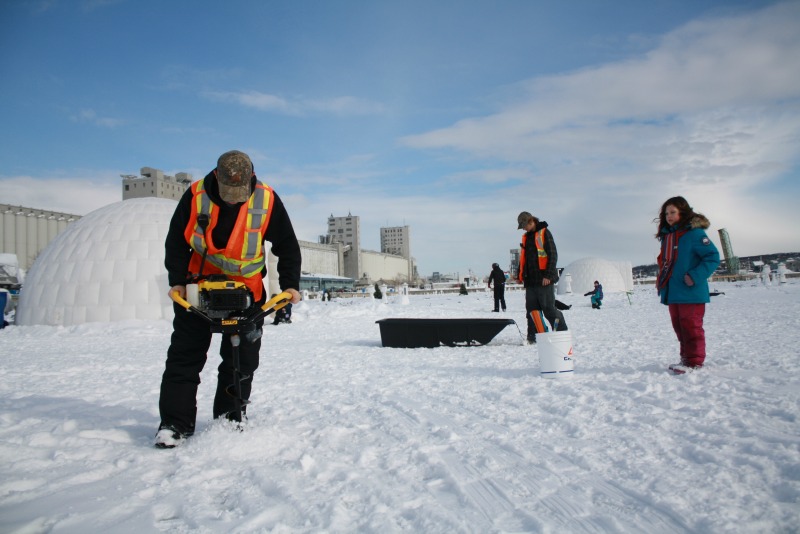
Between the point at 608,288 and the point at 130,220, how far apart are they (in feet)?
128

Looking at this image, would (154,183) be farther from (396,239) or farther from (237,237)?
(396,239)

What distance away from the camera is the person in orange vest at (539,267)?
22.3 ft

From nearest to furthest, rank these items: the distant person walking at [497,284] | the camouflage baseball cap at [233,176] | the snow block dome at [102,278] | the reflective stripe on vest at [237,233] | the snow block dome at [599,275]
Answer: the camouflage baseball cap at [233,176]
the reflective stripe on vest at [237,233]
the snow block dome at [102,278]
the distant person walking at [497,284]
the snow block dome at [599,275]

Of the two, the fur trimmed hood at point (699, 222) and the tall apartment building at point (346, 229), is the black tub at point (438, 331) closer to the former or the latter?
the fur trimmed hood at point (699, 222)

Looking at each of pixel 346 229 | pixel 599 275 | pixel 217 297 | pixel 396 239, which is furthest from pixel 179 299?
pixel 396 239

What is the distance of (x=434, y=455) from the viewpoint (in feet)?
8.43

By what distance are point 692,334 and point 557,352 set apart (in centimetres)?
131

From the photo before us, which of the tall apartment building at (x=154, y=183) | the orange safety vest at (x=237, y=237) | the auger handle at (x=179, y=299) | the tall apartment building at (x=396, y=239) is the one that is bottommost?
the auger handle at (x=179, y=299)

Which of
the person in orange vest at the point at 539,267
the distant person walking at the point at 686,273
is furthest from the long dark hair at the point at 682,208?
the person in orange vest at the point at 539,267

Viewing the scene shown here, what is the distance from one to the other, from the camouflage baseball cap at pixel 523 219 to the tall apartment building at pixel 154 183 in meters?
53.7

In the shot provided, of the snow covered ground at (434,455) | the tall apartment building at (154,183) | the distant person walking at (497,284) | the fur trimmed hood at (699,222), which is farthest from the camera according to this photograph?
the tall apartment building at (154,183)

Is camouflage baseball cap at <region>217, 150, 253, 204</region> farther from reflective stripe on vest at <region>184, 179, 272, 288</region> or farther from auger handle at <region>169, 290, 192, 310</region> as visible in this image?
auger handle at <region>169, 290, 192, 310</region>

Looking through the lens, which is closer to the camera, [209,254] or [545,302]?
[209,254]

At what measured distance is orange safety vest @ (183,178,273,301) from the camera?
2.81 metres
